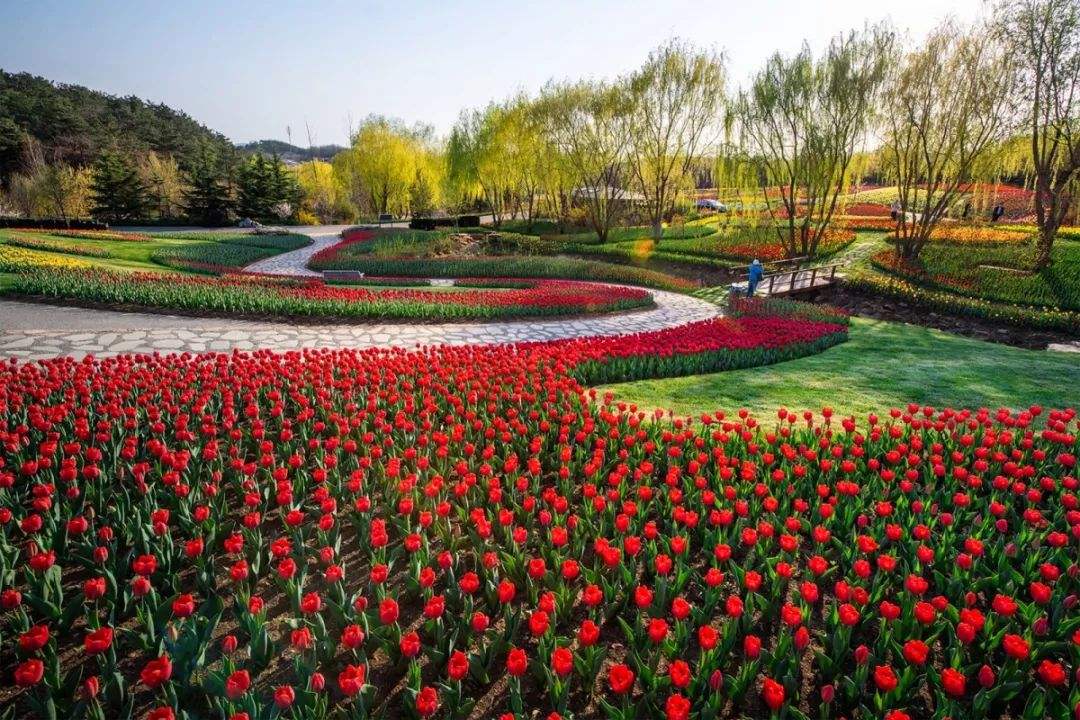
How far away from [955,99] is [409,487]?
24.3 m

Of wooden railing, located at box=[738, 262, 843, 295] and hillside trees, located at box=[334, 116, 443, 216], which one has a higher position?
hillside trees, located at box=[334, 116, 443, 216]

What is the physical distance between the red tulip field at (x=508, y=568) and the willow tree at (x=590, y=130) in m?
30.3

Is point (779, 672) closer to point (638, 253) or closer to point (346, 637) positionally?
point (346, 637)

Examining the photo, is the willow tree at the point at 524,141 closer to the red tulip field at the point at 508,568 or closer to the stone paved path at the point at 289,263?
the stone paved path at the point at 289,263

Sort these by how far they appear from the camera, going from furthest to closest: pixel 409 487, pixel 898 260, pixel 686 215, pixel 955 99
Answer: pixel 686 215
pixel 898 260
pixel 955 99
pixel 409 487

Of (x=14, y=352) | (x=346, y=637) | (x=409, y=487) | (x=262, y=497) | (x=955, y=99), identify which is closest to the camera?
(x=346, y=637)

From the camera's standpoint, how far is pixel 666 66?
29000 millimetres

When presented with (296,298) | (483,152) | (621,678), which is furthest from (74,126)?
(621,678)

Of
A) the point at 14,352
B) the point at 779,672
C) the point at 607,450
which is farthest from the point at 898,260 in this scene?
the point at 14,352

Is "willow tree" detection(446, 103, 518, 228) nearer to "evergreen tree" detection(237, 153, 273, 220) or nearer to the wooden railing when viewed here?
"evergreen tree" detection(237, 153, 273, 220)

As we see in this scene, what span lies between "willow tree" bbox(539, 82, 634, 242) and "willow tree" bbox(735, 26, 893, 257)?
9612 millimetres

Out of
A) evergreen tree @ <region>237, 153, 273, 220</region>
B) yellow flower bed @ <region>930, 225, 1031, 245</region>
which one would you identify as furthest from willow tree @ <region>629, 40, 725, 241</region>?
evergreen tree @ <region>237, 153, 273, 220</region>

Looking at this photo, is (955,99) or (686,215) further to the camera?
(686,215)

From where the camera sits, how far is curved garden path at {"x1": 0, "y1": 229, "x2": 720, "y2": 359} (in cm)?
862
